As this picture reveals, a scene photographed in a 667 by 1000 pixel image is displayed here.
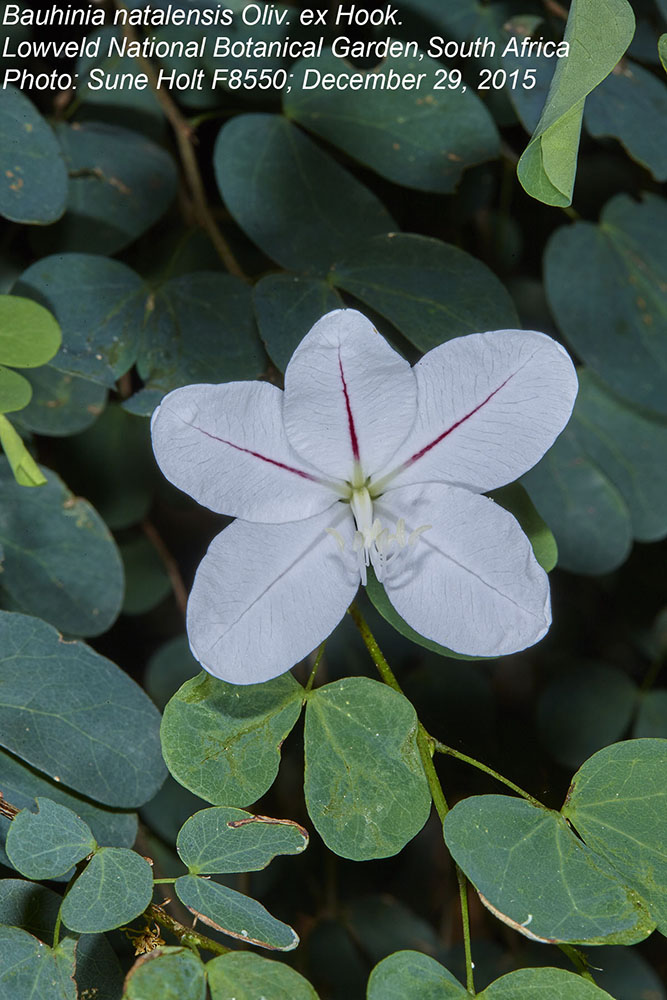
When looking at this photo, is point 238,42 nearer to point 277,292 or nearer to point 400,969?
point 277,292

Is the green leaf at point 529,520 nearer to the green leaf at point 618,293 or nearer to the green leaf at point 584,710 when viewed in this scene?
the green leaf at point 618,293

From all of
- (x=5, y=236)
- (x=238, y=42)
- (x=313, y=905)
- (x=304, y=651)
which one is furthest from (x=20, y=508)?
(x=313, y=905)

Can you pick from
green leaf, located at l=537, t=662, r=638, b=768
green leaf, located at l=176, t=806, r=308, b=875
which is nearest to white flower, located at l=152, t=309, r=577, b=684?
green leaf, located at l=176, t=806, r=308, b=875

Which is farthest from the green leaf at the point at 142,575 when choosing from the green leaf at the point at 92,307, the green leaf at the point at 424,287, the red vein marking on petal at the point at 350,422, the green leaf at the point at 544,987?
the green leaf at the point at 544,987

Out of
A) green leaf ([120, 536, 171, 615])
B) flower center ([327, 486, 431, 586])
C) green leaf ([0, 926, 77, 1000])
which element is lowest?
green leaf ([120, 536, 171, 615])

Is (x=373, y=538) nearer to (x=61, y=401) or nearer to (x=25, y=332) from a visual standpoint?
(x=25, y=332)

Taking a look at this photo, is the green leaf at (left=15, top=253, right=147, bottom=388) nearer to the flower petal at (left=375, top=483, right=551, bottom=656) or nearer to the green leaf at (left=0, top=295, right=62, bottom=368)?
the green leaf at (left=0, top=295, right=62, bottom=368)
